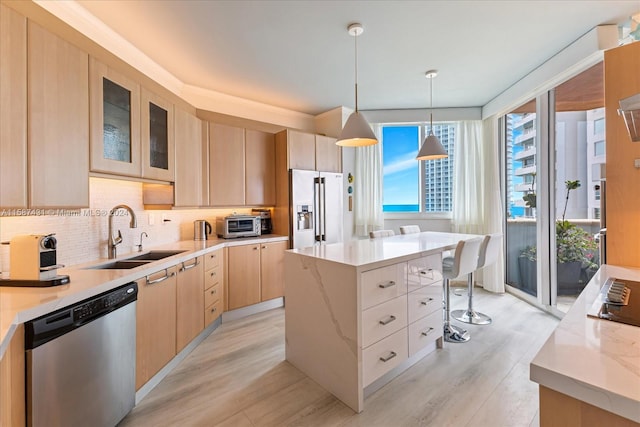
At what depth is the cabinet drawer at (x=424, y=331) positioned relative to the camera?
2.25 metres

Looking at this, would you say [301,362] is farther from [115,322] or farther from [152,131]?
[152,131]

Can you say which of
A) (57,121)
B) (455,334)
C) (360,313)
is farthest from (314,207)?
(57,121)

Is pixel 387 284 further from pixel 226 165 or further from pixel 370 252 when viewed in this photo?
pixel 226 165

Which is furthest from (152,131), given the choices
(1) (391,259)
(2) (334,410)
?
(2) (334,410)

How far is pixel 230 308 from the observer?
3.32m

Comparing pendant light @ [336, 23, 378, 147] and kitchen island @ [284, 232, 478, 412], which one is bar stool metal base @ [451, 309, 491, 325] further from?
pendant light @ [336, 23, 378, 147]

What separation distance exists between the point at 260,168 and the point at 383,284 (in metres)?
2.52

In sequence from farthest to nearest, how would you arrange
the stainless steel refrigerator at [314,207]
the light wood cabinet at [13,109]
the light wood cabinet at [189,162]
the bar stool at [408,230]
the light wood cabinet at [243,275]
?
the stainless steel refrigerator at [314,207] → the bar stool at [408,230] → the light wood cabinet at [243,275] → the light wood cabinet at [189,162] → the light wood cabinet at [13,109]

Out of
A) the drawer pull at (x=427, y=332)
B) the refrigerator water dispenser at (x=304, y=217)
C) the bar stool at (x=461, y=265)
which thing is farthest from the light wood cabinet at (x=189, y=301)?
the bar stool at (x=461, y=265)

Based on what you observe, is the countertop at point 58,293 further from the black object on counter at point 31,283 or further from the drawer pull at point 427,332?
the drawer pull at point 427,332

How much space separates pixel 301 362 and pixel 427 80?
3.47 metres

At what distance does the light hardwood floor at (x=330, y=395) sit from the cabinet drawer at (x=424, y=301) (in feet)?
1.41

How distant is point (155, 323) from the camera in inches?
81.9

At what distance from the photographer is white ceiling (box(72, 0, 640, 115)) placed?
88.6 inches
